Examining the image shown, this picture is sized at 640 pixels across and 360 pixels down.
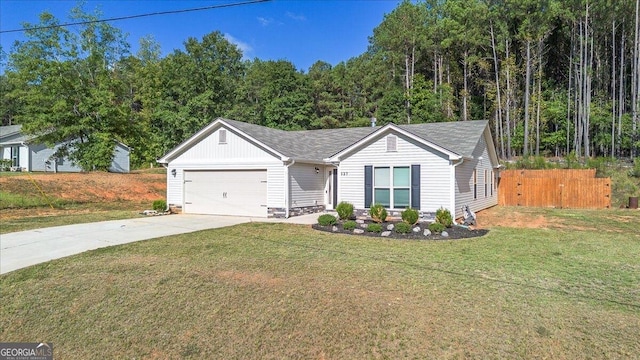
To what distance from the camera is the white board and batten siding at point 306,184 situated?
1460 cm

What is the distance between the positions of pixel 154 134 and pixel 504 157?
3384 cm

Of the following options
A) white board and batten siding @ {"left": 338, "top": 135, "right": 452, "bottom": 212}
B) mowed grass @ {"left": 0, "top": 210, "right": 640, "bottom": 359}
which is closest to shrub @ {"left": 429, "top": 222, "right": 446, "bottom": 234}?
mowed grass @ {"left": 0, "top": 210, "right": 640, "bottom": 359}

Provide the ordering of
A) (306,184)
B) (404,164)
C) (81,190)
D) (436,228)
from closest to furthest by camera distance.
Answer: (436,228) → (404,164) → (306,184) → (81,190)

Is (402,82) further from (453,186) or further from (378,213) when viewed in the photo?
(378,213)

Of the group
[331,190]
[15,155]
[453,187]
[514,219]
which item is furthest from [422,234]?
[15,155]

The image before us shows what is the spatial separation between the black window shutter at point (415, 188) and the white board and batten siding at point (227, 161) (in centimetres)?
485

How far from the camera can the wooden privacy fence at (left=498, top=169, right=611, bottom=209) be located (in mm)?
17281

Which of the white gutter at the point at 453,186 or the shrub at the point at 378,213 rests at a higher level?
the white gutter at the point at 453,186

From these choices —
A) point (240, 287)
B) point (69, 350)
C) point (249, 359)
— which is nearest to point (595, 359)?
point (249, 359)

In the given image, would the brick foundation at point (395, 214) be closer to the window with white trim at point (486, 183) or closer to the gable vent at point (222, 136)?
the window with white trim at point (486, 183)

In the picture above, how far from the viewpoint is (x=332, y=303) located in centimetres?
512

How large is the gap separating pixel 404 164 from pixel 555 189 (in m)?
9.98

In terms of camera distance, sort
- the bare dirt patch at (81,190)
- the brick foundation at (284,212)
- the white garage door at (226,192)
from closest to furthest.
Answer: the brick foundation at (284,212) < the white garage door at (226,192) < the bare dirt patch at (81,190)

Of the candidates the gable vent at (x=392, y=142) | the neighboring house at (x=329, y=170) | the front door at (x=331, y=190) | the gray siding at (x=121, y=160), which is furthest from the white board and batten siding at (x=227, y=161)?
the gray siding at (x=121, y=160)
